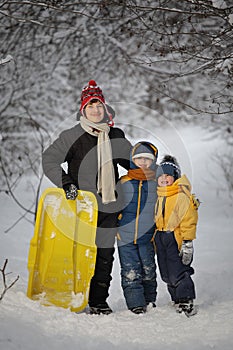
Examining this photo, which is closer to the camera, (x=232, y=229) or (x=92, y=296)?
(x=92, y=296)

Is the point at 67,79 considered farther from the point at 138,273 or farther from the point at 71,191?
the point at 138,273

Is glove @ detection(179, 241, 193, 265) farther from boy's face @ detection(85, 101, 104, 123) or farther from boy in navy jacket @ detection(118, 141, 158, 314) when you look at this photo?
boy's face @ detection(85, 101, 104, 123)

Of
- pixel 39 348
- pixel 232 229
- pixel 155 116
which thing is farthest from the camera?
pixel 155 116

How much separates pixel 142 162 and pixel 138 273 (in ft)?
2.76

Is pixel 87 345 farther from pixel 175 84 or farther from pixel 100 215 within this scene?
pixel 175 84

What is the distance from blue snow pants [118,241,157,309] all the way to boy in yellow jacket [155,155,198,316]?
91 millimetres

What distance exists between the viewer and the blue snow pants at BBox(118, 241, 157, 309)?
3523 millimetres

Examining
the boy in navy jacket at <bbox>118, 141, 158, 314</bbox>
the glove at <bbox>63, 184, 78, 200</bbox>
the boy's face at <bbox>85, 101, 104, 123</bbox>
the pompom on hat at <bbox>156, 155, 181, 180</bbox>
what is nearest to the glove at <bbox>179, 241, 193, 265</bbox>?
the boy in navy jacket at <bbox>118, 141, 158, 314</bbox>

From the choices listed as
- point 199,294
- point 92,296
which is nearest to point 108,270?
point 92,296

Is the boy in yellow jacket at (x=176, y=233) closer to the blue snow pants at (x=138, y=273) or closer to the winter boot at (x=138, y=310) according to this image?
the blue snow pants at (x=138, y=273)

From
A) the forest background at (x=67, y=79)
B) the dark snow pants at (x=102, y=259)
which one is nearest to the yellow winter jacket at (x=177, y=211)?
the dark snow pants at (x=102, y=259)

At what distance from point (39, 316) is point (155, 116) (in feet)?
32.1

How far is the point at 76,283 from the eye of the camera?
3.47m

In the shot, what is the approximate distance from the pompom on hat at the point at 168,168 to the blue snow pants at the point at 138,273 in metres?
0.55
